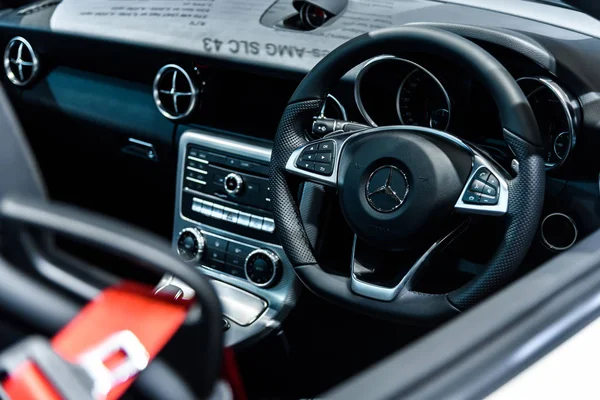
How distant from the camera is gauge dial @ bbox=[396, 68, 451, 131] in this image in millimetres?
1482

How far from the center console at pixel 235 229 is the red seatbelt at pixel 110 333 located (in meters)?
1.07

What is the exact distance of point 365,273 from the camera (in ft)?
4.79

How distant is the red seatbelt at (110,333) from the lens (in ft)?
2.12

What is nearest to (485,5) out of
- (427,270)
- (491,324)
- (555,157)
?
(555,157)

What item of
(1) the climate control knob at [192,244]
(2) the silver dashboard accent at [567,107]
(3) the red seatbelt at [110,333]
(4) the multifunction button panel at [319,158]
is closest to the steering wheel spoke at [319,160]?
(4) the multifunction button panel at [319,158]

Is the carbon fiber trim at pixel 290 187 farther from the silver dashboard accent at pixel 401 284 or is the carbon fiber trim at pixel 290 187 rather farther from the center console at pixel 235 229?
the center console at pixel 235 229

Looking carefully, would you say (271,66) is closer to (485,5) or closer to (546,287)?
(485,5)

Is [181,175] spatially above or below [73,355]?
below

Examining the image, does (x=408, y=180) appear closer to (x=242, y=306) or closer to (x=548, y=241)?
(x=548, y=241)

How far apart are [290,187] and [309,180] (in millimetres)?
56

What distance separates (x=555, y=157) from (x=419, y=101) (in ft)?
0.98

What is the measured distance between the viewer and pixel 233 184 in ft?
6.03

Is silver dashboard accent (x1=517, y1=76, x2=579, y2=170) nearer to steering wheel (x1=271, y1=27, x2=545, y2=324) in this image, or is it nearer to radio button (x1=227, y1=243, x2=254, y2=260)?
steering wheel (x1=271, y1=27, x2=545, y2=324)

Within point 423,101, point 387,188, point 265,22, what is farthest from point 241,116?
point 387,188
